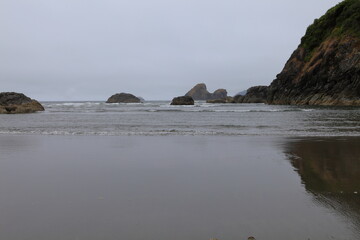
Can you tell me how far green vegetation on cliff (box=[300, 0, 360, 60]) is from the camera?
201 ft

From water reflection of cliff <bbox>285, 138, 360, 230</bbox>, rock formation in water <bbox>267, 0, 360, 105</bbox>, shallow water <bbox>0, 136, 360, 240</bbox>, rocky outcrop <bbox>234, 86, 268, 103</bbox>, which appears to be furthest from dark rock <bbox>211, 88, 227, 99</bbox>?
shallow water <bbox>0, 136, 360, 240</bbox>

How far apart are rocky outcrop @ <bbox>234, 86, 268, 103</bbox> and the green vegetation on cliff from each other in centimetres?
2879

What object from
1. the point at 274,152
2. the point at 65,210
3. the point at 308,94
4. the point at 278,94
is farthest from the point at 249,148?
the point at 278,94

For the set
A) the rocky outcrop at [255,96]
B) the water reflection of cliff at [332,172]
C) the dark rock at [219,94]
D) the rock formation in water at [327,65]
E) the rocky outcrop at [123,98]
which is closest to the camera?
the water reflection of cliff at [332,172]

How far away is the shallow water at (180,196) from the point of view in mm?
3795

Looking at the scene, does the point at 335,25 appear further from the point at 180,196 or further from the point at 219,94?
the point at 219,94

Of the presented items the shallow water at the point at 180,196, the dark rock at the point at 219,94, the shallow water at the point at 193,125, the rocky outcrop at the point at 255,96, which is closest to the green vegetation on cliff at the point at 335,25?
the rocky outcrop at the point at 255,96

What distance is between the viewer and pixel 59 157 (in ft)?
29.4

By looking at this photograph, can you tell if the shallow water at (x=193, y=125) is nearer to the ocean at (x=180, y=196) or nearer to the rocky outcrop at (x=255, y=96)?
the ocean at (x=180, y=196)

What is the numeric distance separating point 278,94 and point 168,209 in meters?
78.6

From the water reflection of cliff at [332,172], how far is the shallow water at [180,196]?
0.07 feet

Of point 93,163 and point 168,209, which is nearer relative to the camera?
point 168,209

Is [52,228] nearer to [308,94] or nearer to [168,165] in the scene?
[168,165]

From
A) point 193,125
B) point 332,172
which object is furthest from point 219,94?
point 332,172
